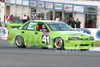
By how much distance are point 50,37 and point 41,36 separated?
579 mm

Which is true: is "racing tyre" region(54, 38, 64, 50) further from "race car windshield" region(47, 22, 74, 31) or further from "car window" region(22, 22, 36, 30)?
"car window" region(22, 22, 36, 30)

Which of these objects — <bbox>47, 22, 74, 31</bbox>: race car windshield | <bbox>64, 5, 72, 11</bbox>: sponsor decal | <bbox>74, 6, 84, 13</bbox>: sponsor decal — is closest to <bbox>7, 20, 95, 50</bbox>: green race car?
<bbox>47, 22, 74, 31</bbox>: race car windshield

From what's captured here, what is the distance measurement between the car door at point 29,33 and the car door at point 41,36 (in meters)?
0.27

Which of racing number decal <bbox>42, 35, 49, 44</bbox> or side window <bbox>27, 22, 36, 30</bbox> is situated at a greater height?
side window <bbox>27, 22, 36, 30</bbox>

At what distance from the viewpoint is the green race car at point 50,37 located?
1566 cm

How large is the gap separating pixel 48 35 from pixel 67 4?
26915 mm

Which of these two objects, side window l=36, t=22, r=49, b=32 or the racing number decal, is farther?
side window l=36, t=22, r=49, b=32

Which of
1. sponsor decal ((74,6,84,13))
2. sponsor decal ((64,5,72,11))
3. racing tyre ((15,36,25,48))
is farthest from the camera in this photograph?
sponsor decal ((64,5,72,11))

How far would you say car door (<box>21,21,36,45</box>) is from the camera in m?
17.2

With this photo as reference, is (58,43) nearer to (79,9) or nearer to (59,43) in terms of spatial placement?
(59,43)

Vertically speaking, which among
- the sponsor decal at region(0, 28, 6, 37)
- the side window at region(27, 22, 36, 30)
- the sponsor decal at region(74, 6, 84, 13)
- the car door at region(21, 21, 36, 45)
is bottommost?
the sponsor decal at region(0, 28, 6, 37)

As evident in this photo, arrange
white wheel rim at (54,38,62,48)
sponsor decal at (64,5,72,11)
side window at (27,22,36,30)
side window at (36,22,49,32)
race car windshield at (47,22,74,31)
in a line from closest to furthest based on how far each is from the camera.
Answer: white wheel rim at (54,38,62,48) < race car windshield at (47,22,74,31) < side window at (36,22,49,32) < side window at (27,22,36,30) < sponsor decal at (64,5,72,11)

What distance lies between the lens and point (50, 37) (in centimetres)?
1628

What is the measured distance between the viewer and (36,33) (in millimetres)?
16984
